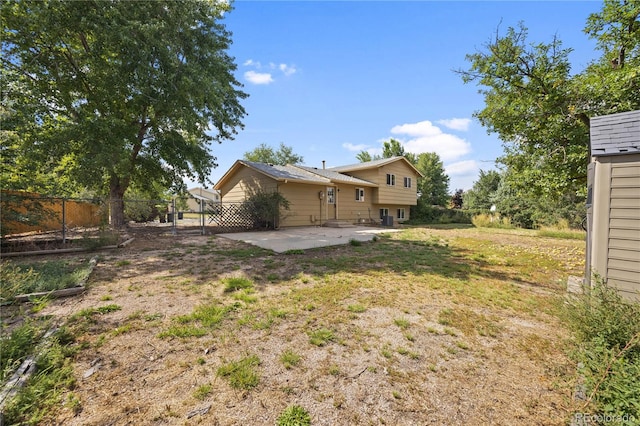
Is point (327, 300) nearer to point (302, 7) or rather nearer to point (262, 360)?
point (262, 360)

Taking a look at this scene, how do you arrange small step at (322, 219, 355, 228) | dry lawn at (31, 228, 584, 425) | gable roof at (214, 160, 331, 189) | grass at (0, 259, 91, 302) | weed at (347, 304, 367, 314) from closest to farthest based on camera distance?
dry lawn at (31, 228, 584, 425)
grass at (0, 259, 91, 302)
weed at (347, 304, 367, 314)
gable roof at (214, 160, 331, 189)
small step at (322, 219, 355, 228)

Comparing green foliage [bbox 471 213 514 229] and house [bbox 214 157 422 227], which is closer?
house [bbox 214 157 422 227]

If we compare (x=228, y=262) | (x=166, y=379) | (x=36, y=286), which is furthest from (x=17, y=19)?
(x=166, y=379)

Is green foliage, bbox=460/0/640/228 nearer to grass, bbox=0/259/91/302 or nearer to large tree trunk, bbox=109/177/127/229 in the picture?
grass, bbox=0/259/91/302

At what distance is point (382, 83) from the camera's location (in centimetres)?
1141

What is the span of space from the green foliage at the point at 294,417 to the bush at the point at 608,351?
194 cm

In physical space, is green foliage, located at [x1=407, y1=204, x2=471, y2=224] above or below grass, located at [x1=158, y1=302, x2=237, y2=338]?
above

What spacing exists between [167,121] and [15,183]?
598 centimetres

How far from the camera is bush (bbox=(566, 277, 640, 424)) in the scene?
1.70 m

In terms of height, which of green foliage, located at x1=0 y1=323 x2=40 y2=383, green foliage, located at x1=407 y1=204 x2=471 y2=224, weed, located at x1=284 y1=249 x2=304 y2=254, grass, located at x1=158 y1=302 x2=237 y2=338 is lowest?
grass, located at x1=158 y1=302 x2=237 y2=338

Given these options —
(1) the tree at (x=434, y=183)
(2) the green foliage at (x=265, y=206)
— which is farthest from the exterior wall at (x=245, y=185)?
(1) the tree at (x=434, y=183)

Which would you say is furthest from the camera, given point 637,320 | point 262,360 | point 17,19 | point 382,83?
point 382,83

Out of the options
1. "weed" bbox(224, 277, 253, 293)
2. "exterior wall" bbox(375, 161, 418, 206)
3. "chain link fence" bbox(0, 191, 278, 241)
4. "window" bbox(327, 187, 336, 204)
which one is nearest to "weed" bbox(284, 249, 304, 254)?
"weed" bbox(224, 277, 253, 293)

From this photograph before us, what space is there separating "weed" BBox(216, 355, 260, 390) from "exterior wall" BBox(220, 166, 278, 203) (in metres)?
12.0
